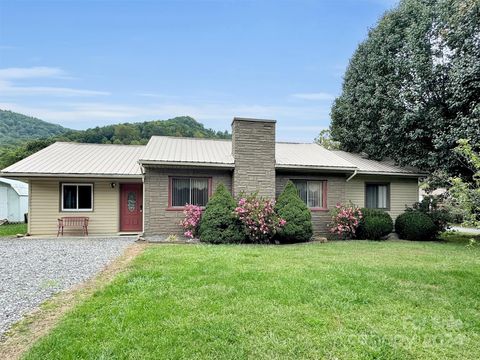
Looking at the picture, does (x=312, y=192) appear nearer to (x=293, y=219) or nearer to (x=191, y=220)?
(x=293, y=219)

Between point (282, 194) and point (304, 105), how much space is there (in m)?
13.9

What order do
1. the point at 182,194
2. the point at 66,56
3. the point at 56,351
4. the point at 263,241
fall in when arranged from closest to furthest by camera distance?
1. the point at 56,351
2. the point at 263,241
3. the point at 182,194
4. the point at 66,56

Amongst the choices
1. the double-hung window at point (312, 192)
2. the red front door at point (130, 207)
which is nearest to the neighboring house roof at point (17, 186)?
the red front door at point (130, 207)

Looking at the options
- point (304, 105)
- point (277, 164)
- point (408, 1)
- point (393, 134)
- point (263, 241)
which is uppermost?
point (408, 1)

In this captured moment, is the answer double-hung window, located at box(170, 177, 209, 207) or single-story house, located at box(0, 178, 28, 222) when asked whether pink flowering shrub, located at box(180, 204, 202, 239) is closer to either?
double-hung window, located at box(170, 177, 209, 207)

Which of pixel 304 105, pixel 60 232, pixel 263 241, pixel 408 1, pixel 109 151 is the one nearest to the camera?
pixel 263 241

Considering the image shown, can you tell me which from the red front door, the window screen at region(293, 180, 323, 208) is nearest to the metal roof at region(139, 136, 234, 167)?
the red front door

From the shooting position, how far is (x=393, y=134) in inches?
590

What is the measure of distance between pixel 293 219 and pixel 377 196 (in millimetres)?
5768

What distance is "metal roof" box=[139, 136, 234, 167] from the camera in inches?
481

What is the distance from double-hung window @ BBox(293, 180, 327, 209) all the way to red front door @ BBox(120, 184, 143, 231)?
695cm

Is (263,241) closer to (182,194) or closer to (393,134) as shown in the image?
(182,194)

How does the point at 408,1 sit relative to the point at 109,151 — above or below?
above

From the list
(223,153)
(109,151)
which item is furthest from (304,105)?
(109,151)
